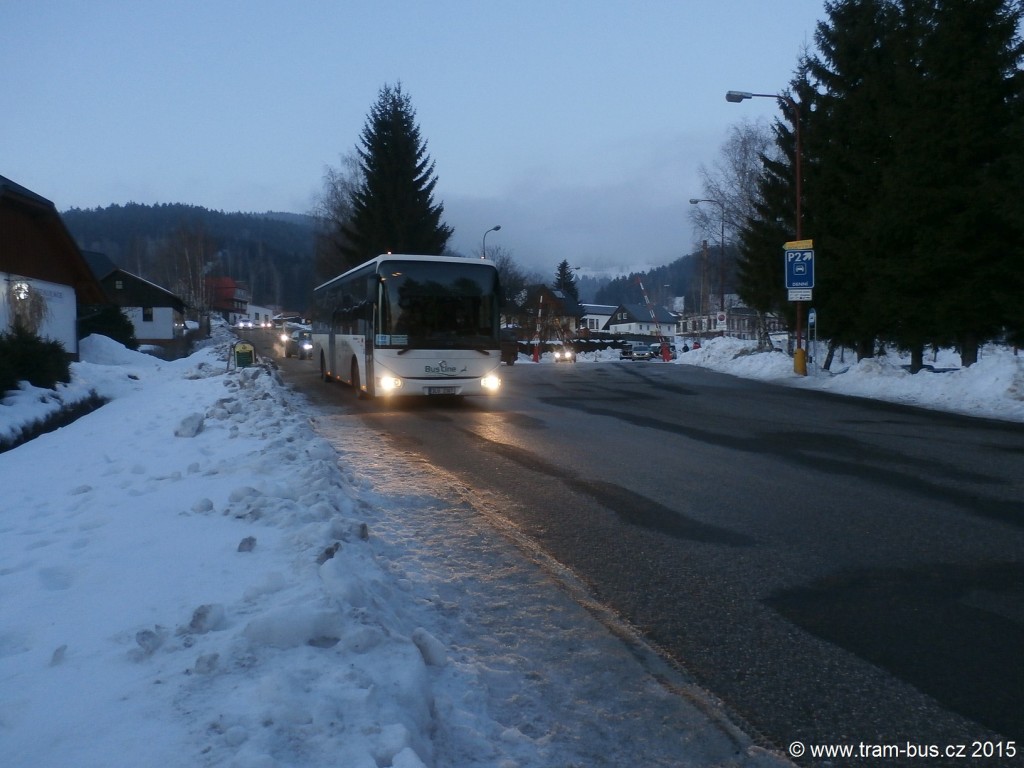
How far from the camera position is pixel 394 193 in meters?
50.2

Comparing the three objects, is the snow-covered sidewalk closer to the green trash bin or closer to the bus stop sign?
the bus stop sign

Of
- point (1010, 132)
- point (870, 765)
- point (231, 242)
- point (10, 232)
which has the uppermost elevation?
point (231, 242)

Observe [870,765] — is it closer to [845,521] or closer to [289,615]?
[289,615]

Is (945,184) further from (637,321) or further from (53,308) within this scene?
(637,321)

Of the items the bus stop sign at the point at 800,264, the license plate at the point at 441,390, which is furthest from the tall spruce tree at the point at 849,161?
the license plate at the point at 441,390

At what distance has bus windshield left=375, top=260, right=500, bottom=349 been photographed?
54.6ft

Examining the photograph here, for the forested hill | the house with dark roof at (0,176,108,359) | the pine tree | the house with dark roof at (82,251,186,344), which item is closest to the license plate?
the house with dark roof at (0,176,108,359)

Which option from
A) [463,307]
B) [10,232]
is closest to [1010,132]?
[463,307]

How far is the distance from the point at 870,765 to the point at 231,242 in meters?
200

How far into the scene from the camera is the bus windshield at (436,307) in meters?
16.7

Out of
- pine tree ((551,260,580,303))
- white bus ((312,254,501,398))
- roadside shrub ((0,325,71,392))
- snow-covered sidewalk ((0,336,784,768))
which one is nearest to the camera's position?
snow-covered sidewalk ((0,336,784,768))

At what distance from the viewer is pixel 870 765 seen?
325 cm

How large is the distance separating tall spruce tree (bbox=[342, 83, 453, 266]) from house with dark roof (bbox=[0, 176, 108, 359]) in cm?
2058

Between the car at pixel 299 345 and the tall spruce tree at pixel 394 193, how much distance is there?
5.66m
